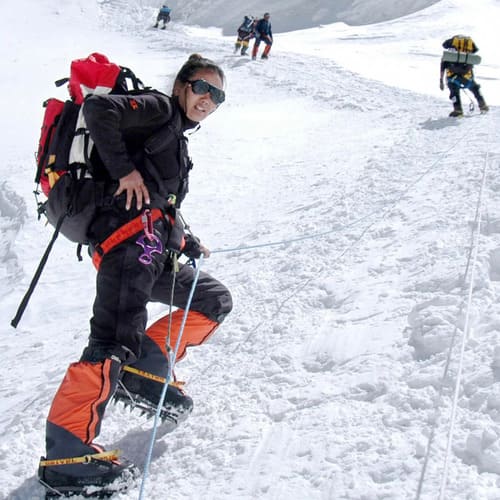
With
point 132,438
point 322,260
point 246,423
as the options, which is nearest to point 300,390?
point 246,423

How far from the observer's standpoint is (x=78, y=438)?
2.20 meters

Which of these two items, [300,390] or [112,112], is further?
[300,390]

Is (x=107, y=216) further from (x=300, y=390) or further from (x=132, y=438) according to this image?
(x=300, y=390)

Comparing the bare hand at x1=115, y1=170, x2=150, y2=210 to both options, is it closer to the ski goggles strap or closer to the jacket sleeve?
the jacket sleeve

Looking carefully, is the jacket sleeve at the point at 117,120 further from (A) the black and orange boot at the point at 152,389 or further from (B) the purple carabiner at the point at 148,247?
(A) the black and orange boot at the point at 152,389

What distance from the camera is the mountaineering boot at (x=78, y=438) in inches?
86.3

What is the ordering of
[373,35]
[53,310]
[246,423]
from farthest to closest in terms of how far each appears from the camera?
1. [373,35]
2. [53,310]
3. [246,423]

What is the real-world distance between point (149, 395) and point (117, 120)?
3.95 feet

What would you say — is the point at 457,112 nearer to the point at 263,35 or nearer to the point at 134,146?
the point at 134,146

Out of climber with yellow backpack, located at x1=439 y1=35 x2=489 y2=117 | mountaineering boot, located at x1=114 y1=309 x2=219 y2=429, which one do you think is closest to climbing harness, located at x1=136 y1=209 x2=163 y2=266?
mountaineering boot, located at x1=114 y1=309 x2=219 y2=429

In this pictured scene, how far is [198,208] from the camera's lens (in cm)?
708

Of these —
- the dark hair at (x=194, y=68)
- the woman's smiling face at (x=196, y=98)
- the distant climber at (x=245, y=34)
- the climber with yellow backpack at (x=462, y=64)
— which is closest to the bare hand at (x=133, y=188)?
the woman's smiling face at (x=196, y=98)

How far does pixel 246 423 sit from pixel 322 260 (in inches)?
81.7

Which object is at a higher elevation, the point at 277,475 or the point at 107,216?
the point at 107,216
